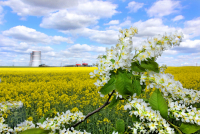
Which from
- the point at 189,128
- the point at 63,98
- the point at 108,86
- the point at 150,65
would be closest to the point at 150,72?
the point at 150,65

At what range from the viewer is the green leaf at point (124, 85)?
105 cm

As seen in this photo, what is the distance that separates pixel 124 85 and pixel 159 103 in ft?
1.09

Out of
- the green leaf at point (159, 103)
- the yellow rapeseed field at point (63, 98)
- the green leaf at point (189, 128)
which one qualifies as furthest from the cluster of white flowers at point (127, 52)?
the yellow rapeseed field at point (63, 98)

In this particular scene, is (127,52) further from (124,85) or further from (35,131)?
(35,131)

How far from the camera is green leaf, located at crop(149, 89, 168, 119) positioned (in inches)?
44.7

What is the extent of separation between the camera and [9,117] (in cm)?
468

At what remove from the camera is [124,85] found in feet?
3.50

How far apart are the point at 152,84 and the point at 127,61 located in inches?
10.9

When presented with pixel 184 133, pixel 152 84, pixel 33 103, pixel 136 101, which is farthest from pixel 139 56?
pixel 33 103

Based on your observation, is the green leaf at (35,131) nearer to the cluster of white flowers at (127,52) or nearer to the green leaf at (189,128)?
the cluster of white flowers at (127,52)

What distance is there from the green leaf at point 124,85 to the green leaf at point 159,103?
0.21 meters

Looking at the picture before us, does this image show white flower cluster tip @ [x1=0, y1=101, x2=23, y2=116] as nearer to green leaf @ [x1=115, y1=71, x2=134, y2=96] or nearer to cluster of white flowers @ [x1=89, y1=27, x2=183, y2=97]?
cluster of white flowers @ [x1=89, y1=27, x2=183, y2=97]

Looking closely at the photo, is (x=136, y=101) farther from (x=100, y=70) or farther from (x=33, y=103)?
(x=33, y=103)

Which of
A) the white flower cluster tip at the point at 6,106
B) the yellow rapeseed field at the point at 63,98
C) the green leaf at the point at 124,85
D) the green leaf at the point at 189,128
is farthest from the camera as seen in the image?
the yellow rapeseed field at the point at 63,98
